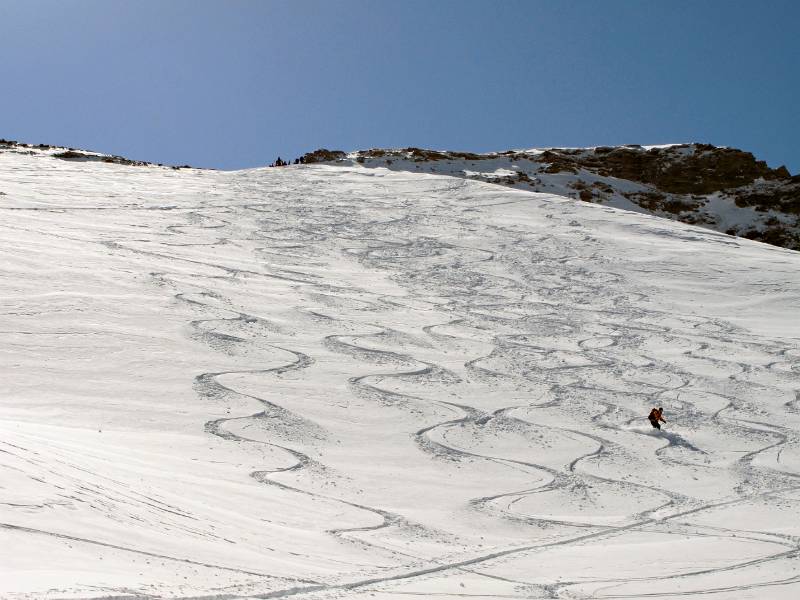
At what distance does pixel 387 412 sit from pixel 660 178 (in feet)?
85.1

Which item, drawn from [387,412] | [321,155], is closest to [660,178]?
[321,155]

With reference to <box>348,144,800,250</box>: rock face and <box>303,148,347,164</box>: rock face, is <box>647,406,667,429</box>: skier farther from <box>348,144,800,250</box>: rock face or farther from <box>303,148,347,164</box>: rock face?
<box>303,148,347,164</box>: rock face

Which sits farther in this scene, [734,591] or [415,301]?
[415,301]

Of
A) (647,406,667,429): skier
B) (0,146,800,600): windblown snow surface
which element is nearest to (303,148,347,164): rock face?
(0,146,800,600): windblown snow surface

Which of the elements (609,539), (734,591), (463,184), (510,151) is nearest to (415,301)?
(609,539)

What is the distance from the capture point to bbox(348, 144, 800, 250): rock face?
84.8 feet

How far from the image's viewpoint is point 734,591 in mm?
5008

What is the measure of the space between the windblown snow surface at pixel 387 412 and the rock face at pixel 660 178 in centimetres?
971

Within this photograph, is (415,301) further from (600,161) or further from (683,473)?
(600,161)

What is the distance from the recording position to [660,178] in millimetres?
31547

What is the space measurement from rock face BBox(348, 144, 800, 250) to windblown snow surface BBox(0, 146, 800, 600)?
31.9 ft

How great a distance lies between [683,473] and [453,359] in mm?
3133

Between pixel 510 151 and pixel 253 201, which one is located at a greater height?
pixel 510 151

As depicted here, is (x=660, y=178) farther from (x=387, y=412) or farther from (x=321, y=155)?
(x=387, y=412)
